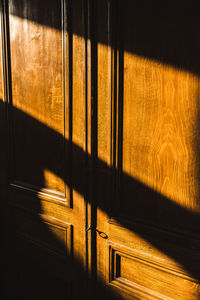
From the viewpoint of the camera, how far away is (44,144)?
1.26 m

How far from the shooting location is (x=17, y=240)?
1.46 meters

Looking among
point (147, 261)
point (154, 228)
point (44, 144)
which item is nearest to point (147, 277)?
point (147, 261)

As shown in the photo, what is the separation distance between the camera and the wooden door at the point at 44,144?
1107 millimetres

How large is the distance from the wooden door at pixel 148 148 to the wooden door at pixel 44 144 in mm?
123

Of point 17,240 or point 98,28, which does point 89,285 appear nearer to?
point 17,240

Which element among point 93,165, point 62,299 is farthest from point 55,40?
point 62,299

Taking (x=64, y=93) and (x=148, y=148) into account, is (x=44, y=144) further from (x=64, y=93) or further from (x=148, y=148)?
(x=148, y=148)

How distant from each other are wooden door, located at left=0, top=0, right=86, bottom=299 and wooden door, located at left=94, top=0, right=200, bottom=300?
12 centimetres

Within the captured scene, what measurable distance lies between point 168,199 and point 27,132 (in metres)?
0.80

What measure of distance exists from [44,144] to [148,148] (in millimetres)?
562

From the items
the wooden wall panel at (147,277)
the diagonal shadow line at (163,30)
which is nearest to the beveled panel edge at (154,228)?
the wooden wall panel at (147,277)

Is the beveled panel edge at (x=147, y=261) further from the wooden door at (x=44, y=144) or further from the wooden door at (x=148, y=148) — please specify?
the wooden door at (x=44, y=144)

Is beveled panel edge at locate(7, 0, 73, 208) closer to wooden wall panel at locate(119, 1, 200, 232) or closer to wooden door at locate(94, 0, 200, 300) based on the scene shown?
wooden door at locate(94, 0, 200, 300)

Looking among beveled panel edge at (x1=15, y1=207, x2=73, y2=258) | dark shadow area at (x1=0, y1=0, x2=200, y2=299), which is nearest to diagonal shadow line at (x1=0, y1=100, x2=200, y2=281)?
dark shadow area at (x1=0, y1=0, x2=200, y2=299)
